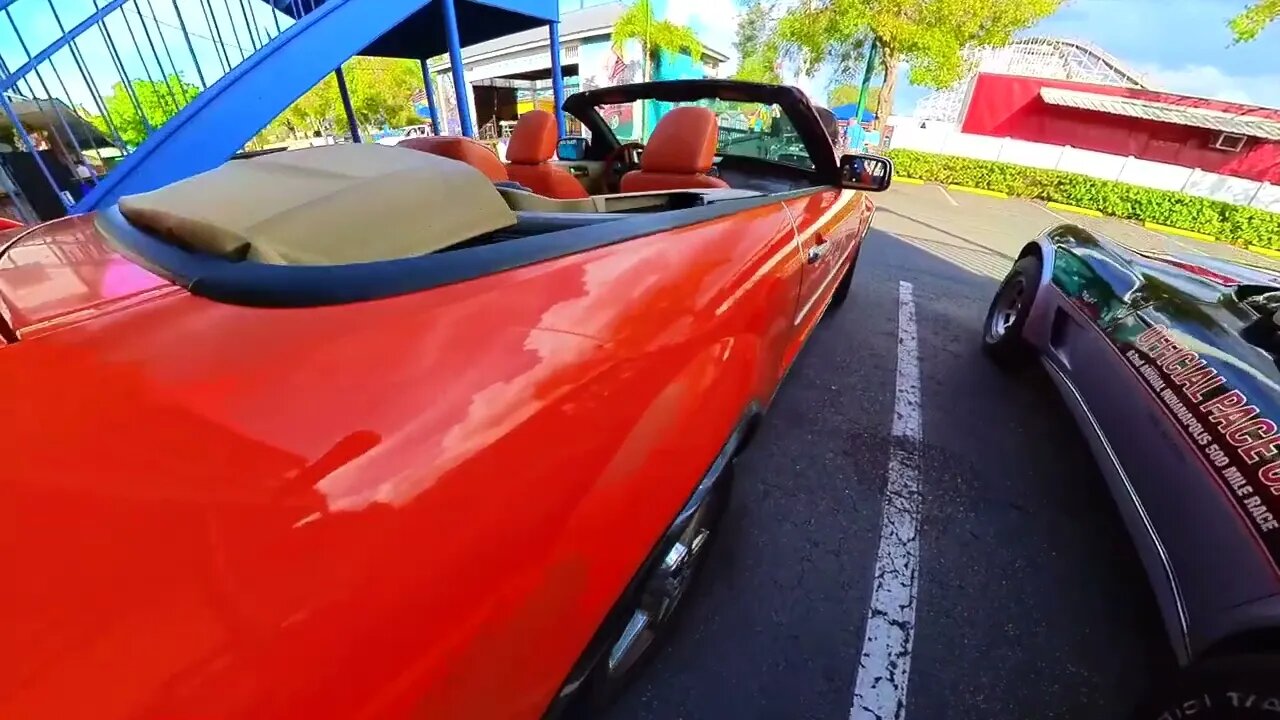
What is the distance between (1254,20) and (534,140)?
19.3 metres

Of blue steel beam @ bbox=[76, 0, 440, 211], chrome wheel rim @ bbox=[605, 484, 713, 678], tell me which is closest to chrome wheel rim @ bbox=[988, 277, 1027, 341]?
chrome wheel rim @ bbox=[605, 484, 713, 678]

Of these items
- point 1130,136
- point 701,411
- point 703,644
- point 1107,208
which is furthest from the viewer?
point 1130,136

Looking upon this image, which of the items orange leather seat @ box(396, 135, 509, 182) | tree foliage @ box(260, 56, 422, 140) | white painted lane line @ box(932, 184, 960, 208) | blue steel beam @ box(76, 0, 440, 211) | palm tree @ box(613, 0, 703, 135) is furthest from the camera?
tree foliage @ box(260, 56, 422, 140)

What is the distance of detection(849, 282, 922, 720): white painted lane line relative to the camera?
159 centimetres

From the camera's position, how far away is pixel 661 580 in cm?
138

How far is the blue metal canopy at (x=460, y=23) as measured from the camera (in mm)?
5920

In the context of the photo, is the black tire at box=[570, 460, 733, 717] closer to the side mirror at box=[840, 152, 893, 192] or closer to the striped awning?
the side mirror at box=[840, 152, 893, 192]

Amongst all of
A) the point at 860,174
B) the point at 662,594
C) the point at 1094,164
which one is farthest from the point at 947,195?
the point at 662,594

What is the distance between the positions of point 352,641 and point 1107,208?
1670 cm

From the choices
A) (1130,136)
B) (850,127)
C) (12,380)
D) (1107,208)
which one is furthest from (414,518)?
(1130,136)

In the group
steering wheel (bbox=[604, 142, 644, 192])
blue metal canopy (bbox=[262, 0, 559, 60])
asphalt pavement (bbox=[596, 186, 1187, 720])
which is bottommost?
asphalt pavement (bbox=[596, 186, 1187, 720])

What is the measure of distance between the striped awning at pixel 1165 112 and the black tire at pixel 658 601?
25270mm

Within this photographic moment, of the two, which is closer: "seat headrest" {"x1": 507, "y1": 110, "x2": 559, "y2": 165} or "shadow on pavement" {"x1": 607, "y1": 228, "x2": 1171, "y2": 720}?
"shadow on pavement" {"x1": 607, "y1": 228, "x2": 1171, "y2": 720}

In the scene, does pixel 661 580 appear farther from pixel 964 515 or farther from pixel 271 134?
pixel 271 134
